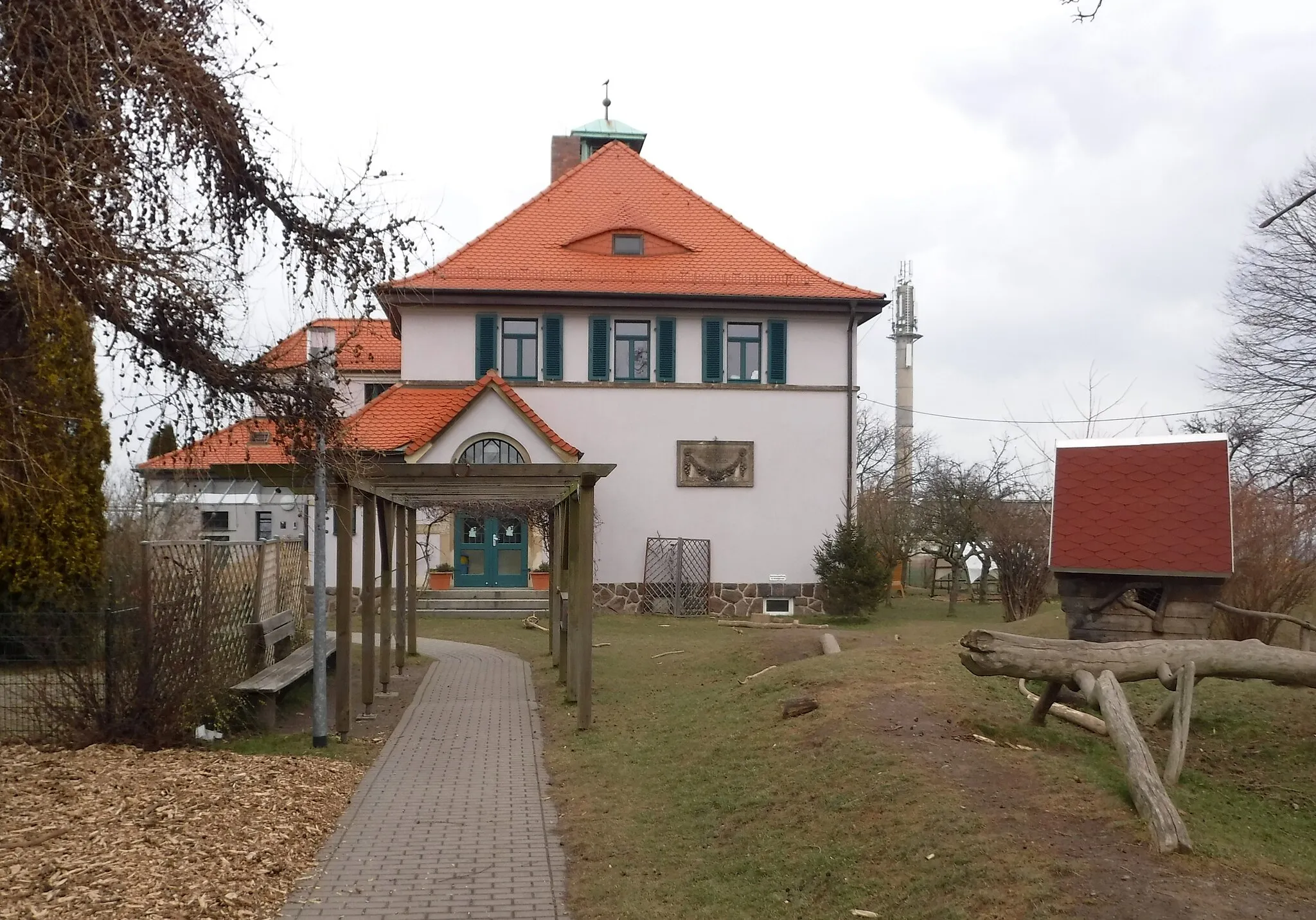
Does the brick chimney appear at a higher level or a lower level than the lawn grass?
higher

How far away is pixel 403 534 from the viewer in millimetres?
17297

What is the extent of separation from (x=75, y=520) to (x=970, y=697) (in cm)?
1148

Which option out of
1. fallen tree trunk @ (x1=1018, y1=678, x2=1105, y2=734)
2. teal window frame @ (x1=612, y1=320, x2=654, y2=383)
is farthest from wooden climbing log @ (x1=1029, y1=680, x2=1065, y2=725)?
teal window frame @ (x1=612, y1=320, x2=654, y2=383)

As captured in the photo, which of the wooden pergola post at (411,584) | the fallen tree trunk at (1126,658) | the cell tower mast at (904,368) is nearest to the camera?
the fallen tree trunk at (1126,658)

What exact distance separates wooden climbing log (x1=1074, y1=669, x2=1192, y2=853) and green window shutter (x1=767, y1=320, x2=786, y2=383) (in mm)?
20666

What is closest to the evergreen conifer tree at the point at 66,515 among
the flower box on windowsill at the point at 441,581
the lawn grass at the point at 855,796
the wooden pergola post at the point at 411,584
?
the wooden pergola post at the point at 411,584

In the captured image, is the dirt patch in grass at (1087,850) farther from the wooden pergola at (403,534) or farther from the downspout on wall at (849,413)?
the downspout on wall at (849,413)

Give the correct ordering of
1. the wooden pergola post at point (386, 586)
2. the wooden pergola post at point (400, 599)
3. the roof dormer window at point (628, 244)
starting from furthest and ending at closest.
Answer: the roof dormer window at point (628, 244) < the wooden pergola post at point (400, 599) < the wooden pergola post at point (386, 586)

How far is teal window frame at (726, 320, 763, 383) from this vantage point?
93.9 ft

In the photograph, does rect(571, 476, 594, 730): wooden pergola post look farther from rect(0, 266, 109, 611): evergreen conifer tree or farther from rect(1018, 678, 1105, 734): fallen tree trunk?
rect(0, 266, 109, 611): evergreen conifer tree

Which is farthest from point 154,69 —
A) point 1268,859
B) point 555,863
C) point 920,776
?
point 1268,859

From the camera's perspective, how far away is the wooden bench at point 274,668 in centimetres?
1149

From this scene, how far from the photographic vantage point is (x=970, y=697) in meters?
10.2

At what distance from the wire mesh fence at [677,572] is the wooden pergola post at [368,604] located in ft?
49.8
